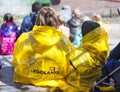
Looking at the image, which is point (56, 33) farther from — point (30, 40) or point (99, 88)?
point (99, 88)

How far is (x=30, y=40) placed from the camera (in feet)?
24.1

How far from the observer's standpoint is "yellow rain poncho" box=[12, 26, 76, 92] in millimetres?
7172

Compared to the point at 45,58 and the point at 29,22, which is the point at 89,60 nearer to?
the point at 45,58

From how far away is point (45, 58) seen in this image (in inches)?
282

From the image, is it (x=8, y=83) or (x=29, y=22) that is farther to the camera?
(x=29, y=22)

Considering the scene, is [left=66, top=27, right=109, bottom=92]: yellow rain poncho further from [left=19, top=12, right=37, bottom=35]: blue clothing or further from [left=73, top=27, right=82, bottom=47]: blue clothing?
[left=73, top=27, right=82, bottom=47]: blue clothing

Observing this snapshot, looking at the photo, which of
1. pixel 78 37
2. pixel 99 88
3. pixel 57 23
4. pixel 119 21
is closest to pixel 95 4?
pixel 119 21

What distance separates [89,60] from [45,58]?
68 centimetres

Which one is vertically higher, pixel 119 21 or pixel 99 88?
pixel 99 88

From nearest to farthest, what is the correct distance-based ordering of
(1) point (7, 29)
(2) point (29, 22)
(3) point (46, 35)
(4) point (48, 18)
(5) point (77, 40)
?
(3) point (46, 35) → (4) point (48, 18) → (2) point (29, 22) → (1) point (7, 29) → (5) point (77, 40)

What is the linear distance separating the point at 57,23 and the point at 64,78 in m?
0.90

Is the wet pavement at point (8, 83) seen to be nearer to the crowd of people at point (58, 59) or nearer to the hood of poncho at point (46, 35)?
the crowd of people at point (58, 59)

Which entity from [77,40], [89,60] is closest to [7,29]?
[77,40]

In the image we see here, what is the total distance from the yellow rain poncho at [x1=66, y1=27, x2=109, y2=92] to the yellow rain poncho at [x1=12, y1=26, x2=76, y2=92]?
0.15 m
